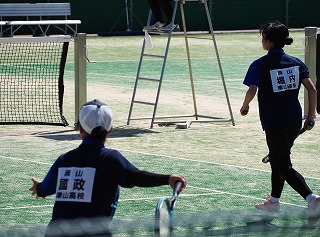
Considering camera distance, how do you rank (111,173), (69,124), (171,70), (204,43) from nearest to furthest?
1. (111,173)
2. (69,124)
3. (171,70)
4. (204,43)

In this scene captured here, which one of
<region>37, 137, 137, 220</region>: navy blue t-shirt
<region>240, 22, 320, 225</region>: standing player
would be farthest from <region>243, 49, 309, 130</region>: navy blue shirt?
<region>37, 137, 137, 220</region>: navy blue t-shirt

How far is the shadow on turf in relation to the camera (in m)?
13.3

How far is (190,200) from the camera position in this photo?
30.4ft

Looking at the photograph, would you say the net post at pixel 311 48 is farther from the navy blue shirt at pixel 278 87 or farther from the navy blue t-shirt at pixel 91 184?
the navy blue t-shirt at pixel 91 184

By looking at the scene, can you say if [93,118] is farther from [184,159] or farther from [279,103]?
[184,159]

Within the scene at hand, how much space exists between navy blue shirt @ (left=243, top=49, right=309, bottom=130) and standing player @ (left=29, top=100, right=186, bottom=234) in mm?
3197

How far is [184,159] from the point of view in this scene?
1155 cm

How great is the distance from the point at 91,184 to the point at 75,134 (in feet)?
27.4

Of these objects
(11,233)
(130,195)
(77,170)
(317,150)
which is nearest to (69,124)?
(317,150)

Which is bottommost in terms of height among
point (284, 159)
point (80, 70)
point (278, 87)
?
point (80, 70)

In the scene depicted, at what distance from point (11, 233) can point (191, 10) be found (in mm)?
31685

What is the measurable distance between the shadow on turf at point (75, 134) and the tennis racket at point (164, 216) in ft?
26.3

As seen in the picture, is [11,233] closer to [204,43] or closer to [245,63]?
[245,63]

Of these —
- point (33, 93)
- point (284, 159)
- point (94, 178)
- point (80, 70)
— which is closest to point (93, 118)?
point (94, 178)
